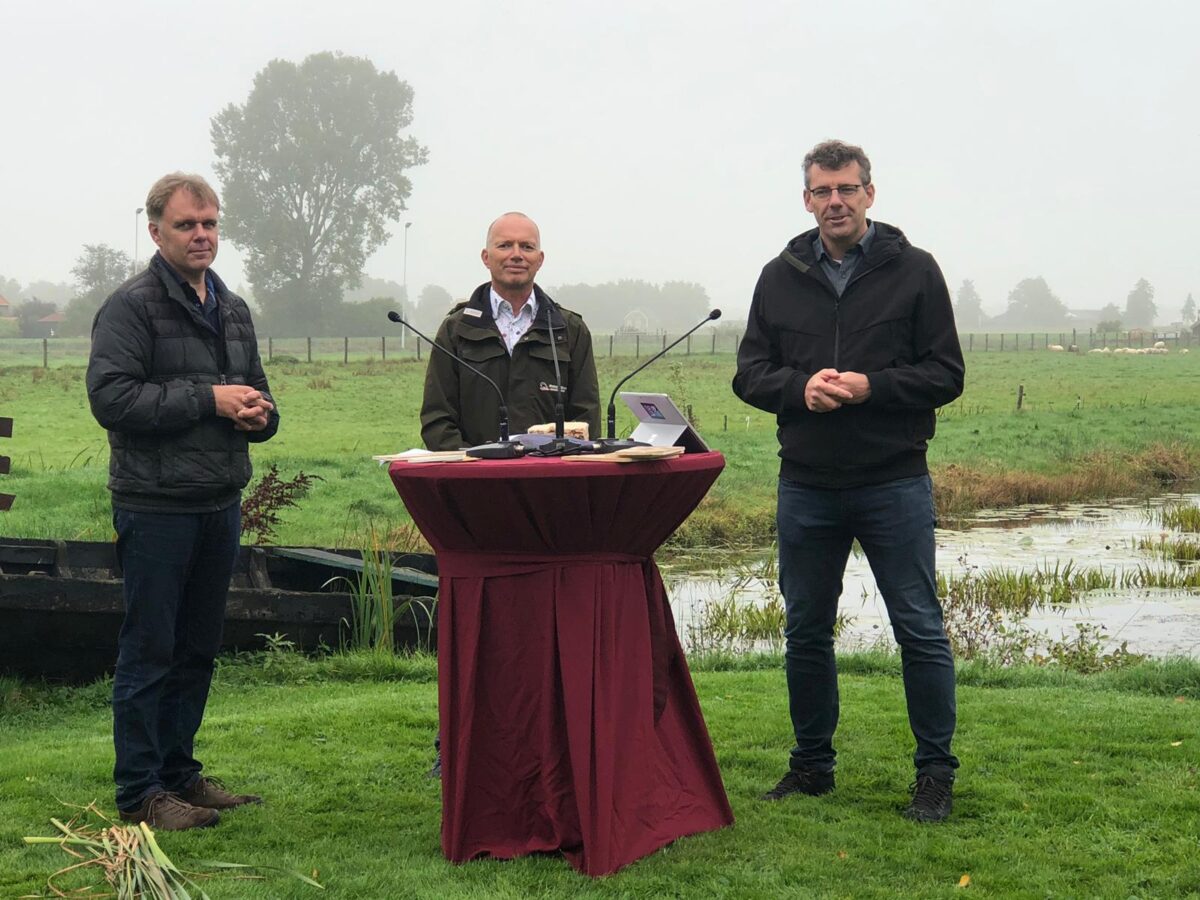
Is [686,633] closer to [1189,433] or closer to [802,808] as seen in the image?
[802,808]

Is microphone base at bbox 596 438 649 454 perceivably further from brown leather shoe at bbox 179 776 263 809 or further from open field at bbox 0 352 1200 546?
open field at bbox 0 352 1200 546

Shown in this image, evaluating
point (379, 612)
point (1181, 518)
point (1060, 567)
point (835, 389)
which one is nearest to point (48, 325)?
point (1181, 518)

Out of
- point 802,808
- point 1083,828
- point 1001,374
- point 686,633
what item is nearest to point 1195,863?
point 1083,828

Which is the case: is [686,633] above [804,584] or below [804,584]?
below

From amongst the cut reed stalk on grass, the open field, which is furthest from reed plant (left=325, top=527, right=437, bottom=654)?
the open field

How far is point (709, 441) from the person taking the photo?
2120 cm

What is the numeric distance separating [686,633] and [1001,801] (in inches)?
217

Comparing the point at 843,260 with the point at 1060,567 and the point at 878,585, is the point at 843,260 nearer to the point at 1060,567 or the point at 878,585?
the point at 878,585

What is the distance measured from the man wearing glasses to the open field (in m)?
9.00

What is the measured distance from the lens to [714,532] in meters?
15.4

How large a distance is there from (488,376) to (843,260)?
132 centimetres

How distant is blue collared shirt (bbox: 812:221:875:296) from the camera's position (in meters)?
4.79

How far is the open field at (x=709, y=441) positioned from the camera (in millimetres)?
15133

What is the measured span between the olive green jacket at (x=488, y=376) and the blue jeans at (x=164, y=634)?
2.72 feet
